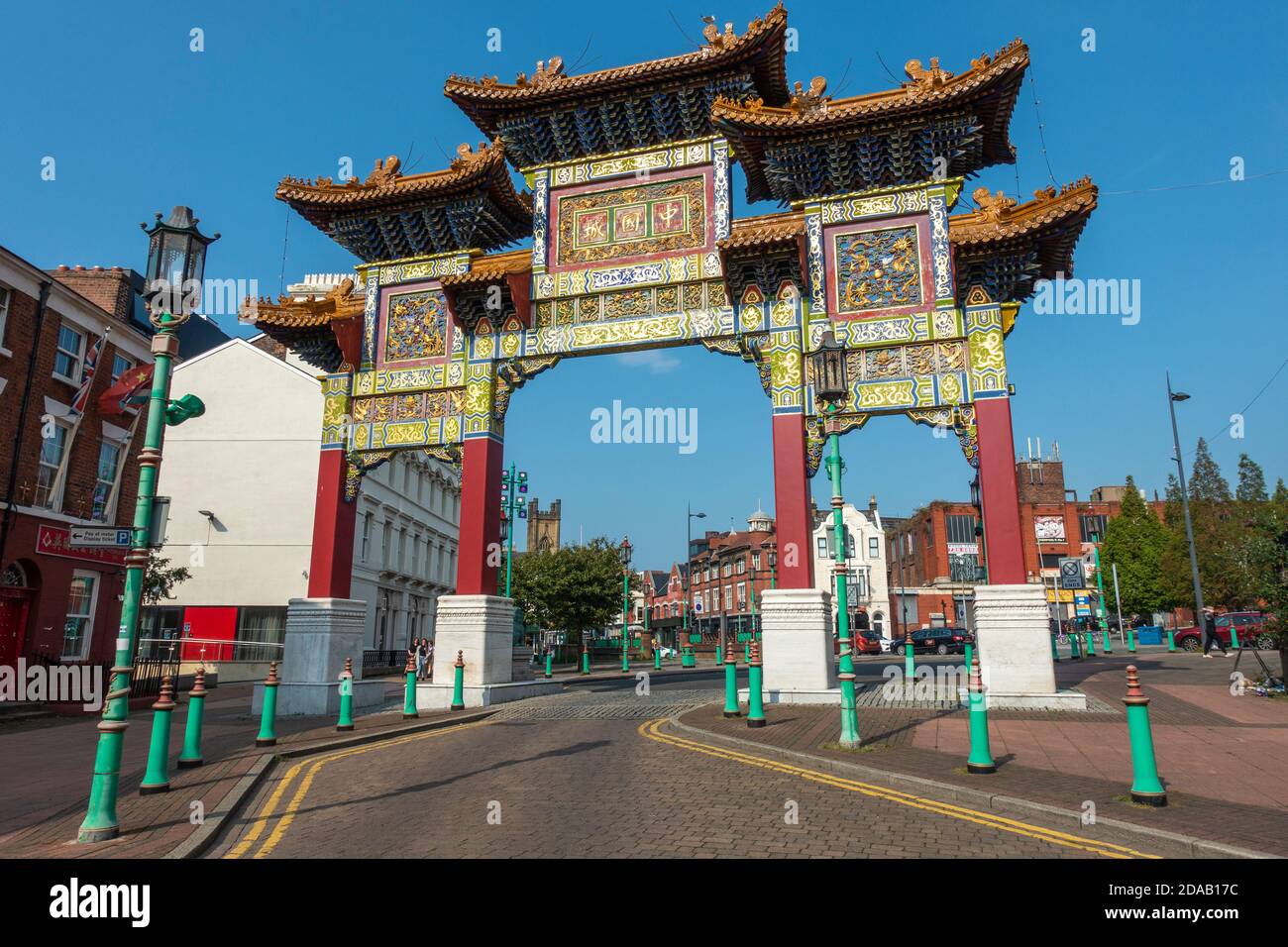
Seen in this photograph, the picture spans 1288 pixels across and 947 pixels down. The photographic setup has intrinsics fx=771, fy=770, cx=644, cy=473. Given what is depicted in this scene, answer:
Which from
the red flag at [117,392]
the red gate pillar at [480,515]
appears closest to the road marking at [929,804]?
the red gate pillar at [480,515]

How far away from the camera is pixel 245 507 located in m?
34.6

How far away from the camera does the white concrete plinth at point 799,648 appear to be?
1541 centimetres

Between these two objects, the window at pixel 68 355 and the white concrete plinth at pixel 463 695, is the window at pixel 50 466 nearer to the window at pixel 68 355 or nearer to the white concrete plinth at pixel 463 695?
the window at pixel 68 355

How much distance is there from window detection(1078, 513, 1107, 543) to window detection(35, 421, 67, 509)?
73.1m

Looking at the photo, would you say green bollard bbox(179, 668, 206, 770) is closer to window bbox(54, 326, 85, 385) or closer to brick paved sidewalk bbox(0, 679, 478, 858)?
brick paved sidewalk bbox(0, 679, 478, 858)

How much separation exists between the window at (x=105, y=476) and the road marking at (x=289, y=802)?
14.0 m

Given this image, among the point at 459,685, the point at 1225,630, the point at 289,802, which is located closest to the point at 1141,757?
the point at 289,802

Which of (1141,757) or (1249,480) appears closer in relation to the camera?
(1141,757)

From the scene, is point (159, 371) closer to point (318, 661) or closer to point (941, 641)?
point (318, 661)

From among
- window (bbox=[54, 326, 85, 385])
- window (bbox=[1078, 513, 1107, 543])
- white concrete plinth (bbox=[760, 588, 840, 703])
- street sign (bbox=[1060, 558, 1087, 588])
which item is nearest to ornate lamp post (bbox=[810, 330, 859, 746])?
white concrete plinth (bbox=[760, 588, 840, 703])

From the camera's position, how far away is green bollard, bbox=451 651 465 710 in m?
16.9

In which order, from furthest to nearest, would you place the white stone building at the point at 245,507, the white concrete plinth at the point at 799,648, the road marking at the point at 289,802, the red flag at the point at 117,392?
the white stone building at the point at 245,507, the red flag at the point at 117,392, the white concrete plinth at the point at 799,648, the road marking at the point at 289,802

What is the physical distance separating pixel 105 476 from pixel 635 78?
18.2 metres

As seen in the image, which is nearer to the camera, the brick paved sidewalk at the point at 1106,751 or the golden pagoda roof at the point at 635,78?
the brick paved sidewalk at the point at 1106,751
